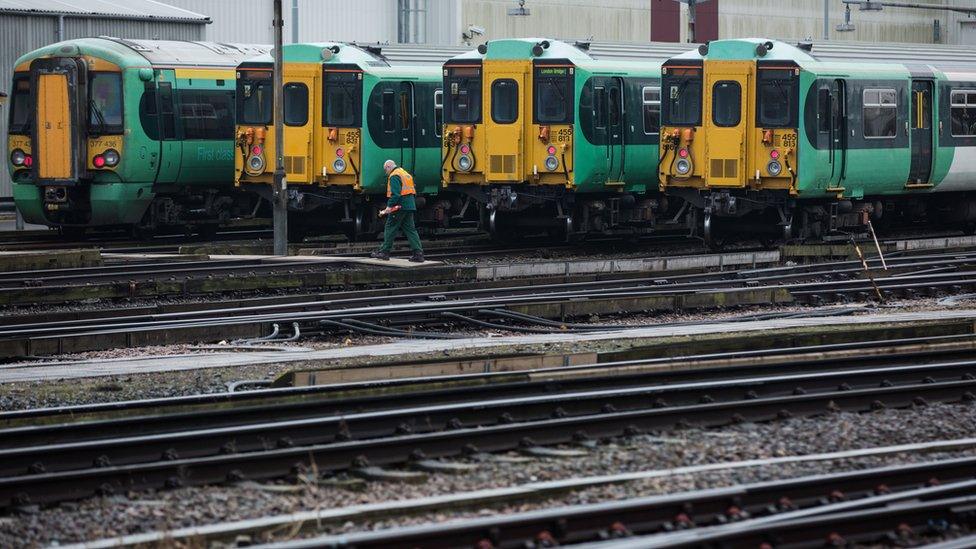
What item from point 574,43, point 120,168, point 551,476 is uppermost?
point 574,43

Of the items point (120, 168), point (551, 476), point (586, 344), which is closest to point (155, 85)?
point (120, 168)

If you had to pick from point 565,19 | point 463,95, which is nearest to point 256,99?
point 463,95

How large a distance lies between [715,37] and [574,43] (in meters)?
33.8

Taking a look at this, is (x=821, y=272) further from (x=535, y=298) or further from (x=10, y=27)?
(x=10, y=27)

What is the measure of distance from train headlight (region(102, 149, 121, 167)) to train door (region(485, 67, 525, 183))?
6565 mm

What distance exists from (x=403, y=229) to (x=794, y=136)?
268 inches

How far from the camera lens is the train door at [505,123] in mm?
27844

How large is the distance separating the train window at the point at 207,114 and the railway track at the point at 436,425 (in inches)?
687

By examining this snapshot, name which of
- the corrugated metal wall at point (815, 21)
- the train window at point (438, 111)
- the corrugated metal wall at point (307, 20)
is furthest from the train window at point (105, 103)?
the corrugated metal wall at point (815, 21)

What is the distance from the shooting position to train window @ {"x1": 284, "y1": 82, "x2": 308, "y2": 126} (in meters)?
28.7

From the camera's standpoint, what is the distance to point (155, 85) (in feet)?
95.8

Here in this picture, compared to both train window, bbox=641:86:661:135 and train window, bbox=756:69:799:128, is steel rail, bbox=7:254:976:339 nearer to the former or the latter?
train window, bbox=756:69:799:128

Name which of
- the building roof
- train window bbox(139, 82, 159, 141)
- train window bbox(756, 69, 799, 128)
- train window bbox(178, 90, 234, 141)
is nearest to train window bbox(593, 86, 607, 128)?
train window bbox(756, 69, 799, 128)

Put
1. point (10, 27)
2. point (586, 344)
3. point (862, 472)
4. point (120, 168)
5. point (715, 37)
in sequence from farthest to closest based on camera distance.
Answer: point (715, 37) → point (10, 27) → point (120, 168) → point (586, 344) → point (862, 472)
